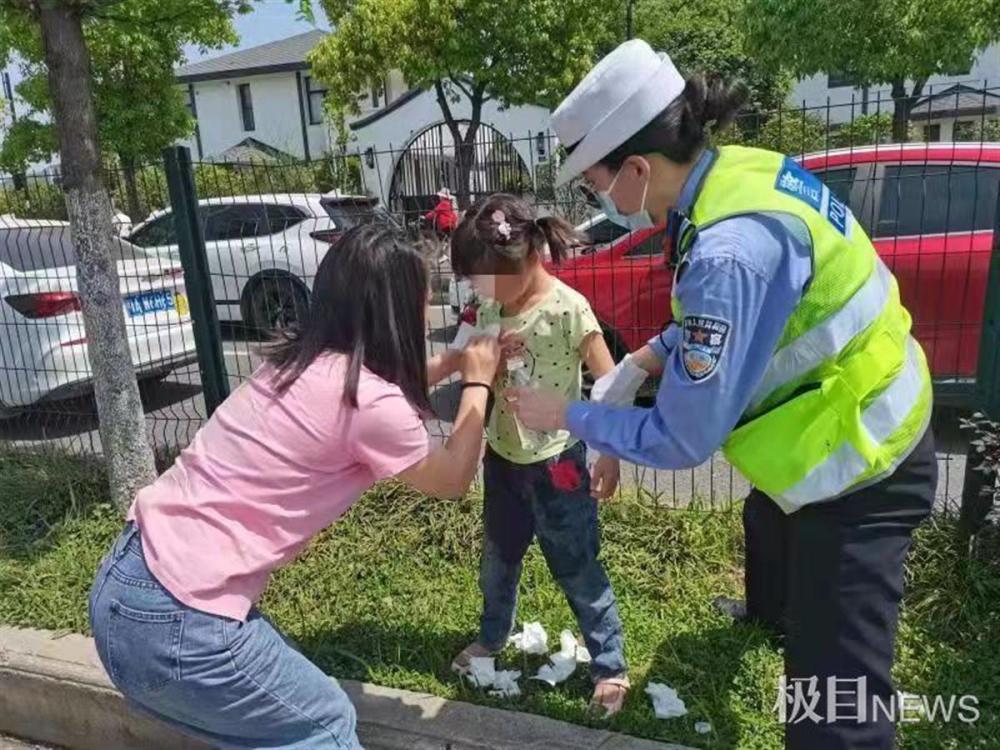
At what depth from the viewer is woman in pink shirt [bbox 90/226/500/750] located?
1801 mm

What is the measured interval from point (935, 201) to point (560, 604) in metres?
2.87

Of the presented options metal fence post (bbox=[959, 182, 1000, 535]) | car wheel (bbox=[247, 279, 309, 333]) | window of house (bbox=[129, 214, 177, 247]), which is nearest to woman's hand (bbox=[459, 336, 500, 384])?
metal fence post (bbox=[959, 182, 1000, 535])

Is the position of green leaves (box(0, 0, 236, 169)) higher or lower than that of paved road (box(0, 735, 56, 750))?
higher

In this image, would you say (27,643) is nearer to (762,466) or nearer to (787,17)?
(762,466)

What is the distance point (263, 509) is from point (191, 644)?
0.96ft

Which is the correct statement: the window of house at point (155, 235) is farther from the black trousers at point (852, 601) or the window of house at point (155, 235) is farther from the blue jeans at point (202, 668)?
the black trousers at point (852, 601)

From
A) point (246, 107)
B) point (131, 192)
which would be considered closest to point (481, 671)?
point (131, 192)

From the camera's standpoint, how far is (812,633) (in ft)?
6.18

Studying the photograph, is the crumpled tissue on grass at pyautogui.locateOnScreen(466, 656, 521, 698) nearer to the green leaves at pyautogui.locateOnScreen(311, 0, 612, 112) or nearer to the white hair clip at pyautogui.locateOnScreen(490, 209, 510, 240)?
the white hair clip at pyautogui.locateOnScreen(490, 209, 510, 240)

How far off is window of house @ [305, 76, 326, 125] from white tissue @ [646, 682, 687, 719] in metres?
34.3

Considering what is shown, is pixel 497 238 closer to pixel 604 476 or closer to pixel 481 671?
pixel 604 476

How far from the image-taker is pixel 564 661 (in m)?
2.85

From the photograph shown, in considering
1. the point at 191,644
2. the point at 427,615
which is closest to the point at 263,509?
the point at 191,644

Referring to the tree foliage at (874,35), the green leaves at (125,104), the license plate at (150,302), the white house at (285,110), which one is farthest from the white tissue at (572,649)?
the white house at (285,110)
